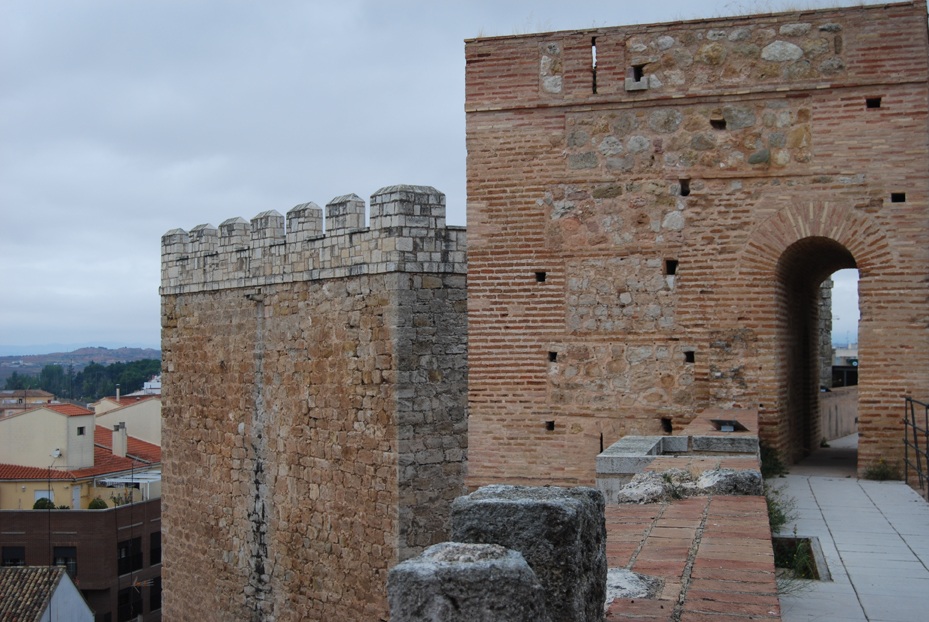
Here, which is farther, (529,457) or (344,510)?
(344,510)

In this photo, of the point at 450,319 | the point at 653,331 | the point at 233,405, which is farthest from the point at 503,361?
the point at 233,405

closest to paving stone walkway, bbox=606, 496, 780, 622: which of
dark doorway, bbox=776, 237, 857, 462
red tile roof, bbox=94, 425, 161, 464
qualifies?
dark doorway, bbox=776, 237, 857, 462

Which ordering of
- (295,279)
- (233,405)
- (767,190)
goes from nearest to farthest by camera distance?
1. (767,190)
2. (295,279)
3. (233,405)

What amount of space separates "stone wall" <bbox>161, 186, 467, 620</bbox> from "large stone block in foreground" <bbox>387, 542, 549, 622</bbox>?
8106mm

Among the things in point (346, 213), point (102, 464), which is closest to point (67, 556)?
point (102, 464)

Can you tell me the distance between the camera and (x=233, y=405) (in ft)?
43.5

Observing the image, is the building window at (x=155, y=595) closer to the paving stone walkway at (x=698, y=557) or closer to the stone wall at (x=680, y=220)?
the stone wall at (x=680, y=220)

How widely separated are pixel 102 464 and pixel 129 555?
168 inches

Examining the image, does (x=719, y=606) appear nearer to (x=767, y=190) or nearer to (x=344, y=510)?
(x=767, y=190)

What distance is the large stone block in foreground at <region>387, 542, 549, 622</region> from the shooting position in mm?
2432

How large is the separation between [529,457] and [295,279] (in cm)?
362

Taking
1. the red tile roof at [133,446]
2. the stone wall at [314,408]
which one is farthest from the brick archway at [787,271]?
the red tile roof at [133,446]

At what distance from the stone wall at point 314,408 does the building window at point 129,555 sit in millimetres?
16517

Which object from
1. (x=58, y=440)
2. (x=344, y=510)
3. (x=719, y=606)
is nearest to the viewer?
(x=719, y=606)
